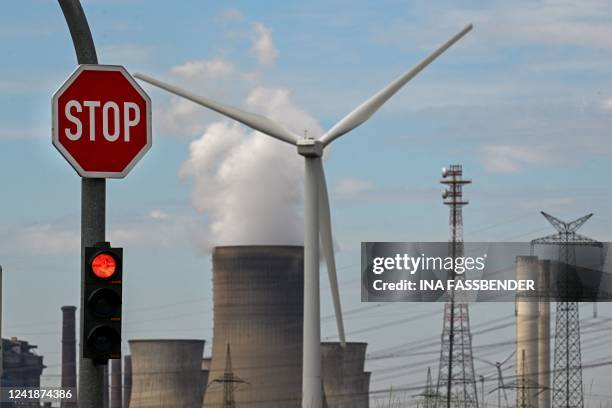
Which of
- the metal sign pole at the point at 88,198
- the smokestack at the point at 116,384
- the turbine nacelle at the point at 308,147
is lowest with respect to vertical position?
the metal sign pole at the point at 88,198

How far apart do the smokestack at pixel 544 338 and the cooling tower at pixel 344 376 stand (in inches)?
962

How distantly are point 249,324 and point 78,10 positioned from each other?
88.4m

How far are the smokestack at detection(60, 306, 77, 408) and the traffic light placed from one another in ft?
558

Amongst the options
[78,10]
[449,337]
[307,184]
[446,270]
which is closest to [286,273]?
[449,337]

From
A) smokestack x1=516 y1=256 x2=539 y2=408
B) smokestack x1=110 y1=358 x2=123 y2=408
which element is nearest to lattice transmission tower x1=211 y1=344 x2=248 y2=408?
smokestack x1=516 y1=256 x2=539 y2=408

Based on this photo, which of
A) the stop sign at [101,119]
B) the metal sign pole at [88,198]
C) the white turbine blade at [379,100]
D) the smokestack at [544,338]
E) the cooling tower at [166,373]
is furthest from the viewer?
the smokestack at [544,338]

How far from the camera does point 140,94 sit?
15.8 m

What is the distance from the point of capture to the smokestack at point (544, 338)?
153 metres

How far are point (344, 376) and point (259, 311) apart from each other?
30257mm

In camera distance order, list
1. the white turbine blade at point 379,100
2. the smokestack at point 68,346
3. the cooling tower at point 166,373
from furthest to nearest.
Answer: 1. the smokestack at point 68,346
2. the cooling tower at point 166,373
3. the white turbine blade at point 379,100

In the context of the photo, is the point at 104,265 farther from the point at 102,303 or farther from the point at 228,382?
the point at 228,382

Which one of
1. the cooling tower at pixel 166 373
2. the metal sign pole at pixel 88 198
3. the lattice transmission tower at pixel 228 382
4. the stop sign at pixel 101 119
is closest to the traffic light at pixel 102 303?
the metal sign pole at pixel 88 198

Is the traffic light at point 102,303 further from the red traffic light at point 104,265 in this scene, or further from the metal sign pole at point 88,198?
the metal sign pole at point 88,198

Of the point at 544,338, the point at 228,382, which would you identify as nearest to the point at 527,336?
the point at 544,338
